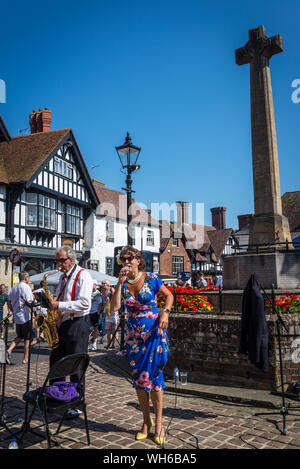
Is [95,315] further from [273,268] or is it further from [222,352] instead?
[222,352]

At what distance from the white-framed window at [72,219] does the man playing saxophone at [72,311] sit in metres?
23.7

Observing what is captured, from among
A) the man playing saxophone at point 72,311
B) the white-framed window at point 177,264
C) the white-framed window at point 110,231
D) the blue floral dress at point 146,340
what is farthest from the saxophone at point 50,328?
the white-framed window at point 177,264

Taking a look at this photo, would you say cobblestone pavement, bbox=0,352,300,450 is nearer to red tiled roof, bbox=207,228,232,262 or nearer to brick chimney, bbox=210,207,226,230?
red tiled roof, bbox=207,228,232,262

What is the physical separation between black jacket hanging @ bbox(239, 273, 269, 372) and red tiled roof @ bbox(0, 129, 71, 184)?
20172mm

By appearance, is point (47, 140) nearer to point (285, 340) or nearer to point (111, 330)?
point (111, 330)

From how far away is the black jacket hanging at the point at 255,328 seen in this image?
17.2ft

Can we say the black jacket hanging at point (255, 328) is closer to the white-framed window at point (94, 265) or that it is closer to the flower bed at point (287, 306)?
the flower bed at point (287, 306)

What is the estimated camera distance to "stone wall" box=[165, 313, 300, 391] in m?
6.27

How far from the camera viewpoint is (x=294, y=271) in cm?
938

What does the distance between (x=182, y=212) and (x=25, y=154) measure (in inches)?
1077

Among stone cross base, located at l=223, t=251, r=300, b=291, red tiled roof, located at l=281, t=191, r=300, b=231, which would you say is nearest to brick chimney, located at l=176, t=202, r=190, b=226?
red tiled roof, located at l=281, t=191, r=300, b=231

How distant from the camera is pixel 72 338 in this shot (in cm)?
506
